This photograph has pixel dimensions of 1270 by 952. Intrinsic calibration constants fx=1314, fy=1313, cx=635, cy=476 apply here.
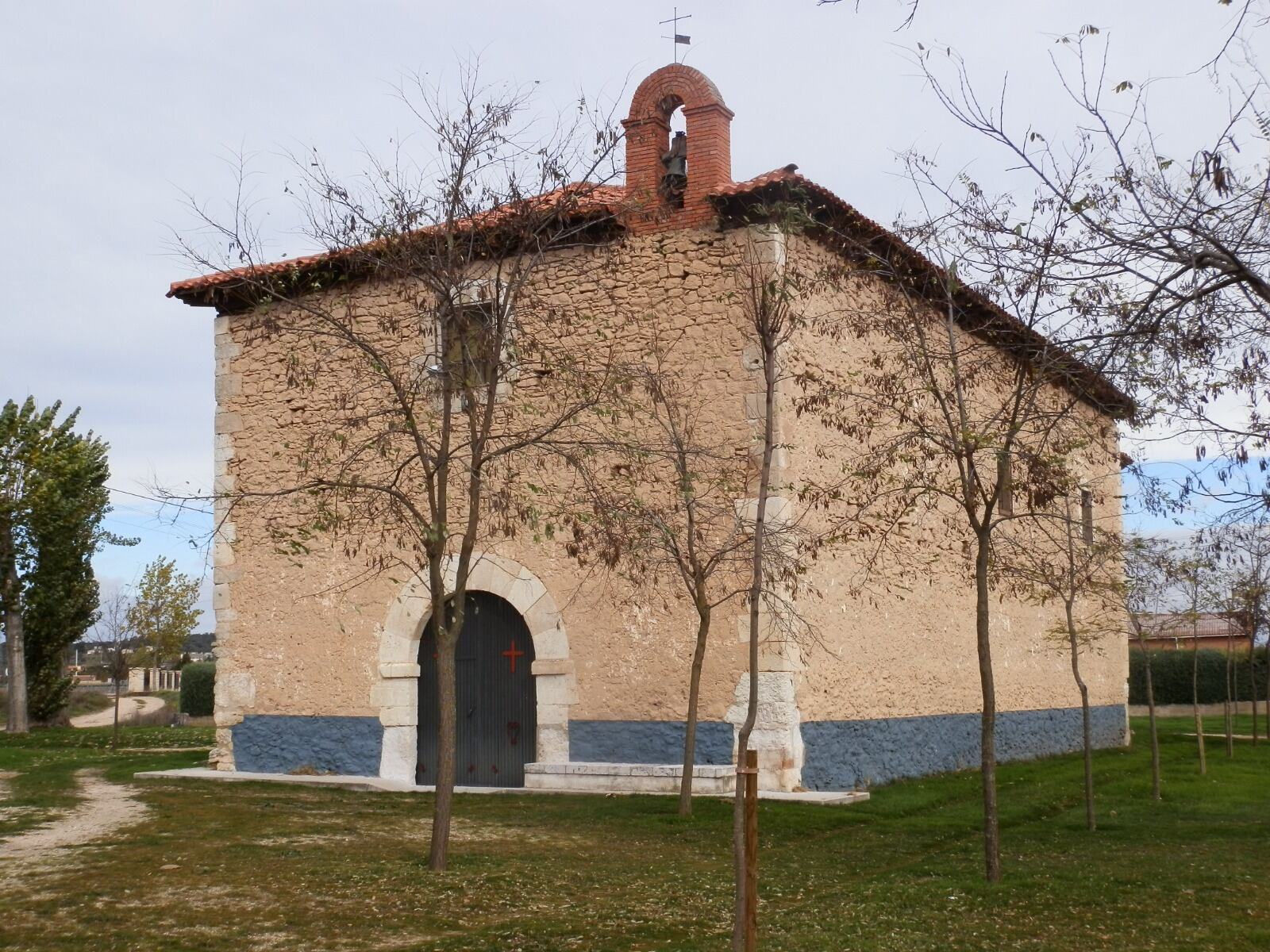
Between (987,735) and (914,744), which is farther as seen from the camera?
(914,744)

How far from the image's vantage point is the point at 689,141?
13.7m

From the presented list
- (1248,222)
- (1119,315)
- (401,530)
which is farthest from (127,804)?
(1248,222)

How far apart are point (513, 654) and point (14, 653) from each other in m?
16.9

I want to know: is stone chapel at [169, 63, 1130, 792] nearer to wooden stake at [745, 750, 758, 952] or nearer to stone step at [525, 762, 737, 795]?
stone step at [525, 762, 737, 795]

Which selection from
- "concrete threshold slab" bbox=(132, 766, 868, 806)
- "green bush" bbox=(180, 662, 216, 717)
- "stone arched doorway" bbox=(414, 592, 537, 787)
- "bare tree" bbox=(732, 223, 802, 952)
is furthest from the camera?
"green bush" bbox=(180, 662, 216, 717)

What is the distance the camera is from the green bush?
35.4m

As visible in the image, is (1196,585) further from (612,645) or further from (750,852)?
(750,852)

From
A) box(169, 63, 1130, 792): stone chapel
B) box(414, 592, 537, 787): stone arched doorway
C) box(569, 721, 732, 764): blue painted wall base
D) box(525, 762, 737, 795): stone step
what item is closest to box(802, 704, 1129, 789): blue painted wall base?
box(169, 63, 1130, 792): stone chapel

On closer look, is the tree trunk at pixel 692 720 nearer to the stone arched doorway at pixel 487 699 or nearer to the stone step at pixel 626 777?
the stone step at pixel 626 777

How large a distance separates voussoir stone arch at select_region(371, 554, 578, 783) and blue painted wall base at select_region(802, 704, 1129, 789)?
8.44 ft

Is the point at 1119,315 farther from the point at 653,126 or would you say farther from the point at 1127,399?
the point at 653,126

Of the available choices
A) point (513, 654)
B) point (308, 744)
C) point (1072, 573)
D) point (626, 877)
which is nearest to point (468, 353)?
point (626, 877)

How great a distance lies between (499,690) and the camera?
14.2 metres

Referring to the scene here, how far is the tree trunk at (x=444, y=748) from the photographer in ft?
27.8
